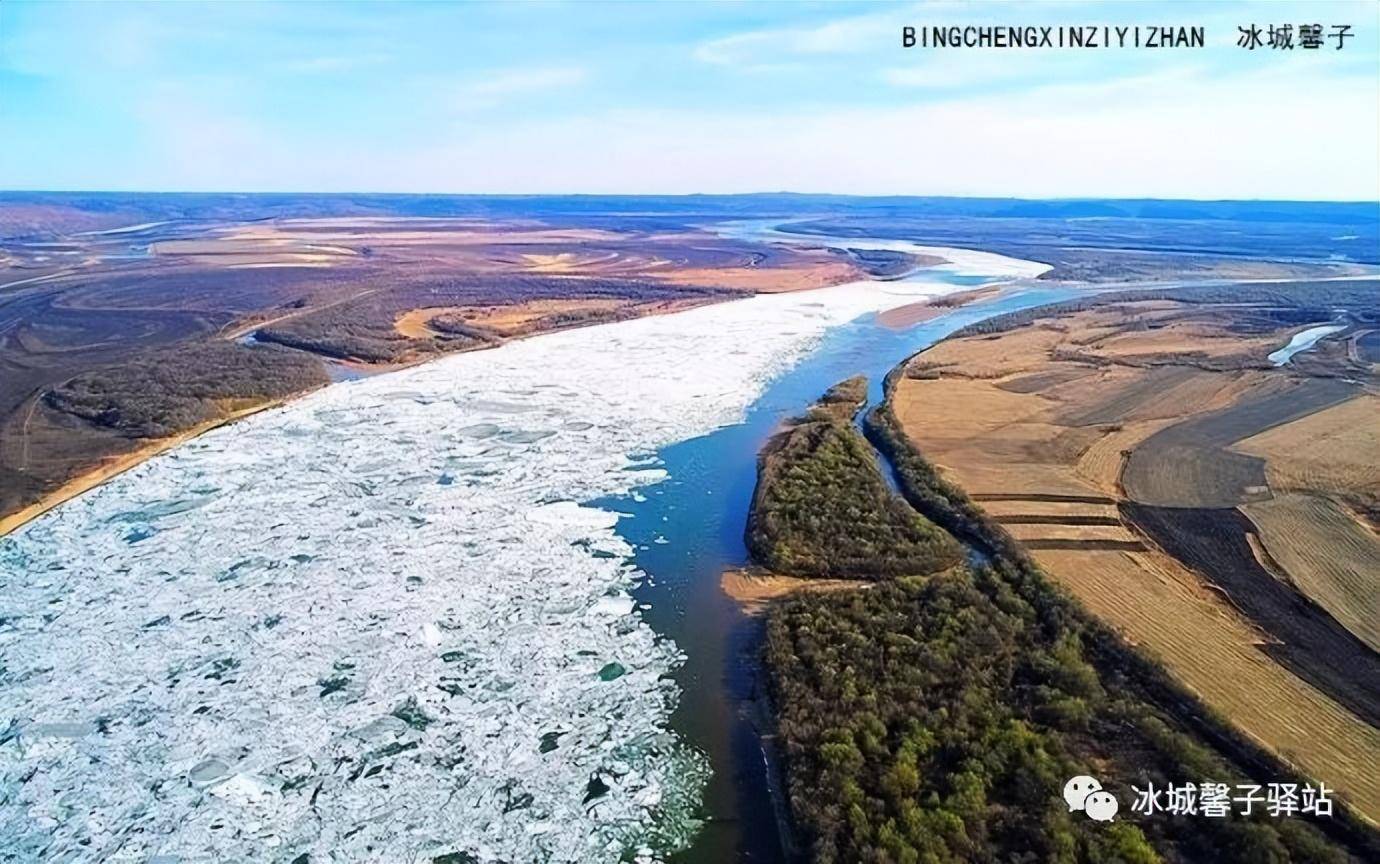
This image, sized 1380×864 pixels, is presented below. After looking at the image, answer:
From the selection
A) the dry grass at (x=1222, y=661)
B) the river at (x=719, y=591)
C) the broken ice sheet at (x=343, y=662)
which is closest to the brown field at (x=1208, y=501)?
the dry grass at (x=1222, y=661)

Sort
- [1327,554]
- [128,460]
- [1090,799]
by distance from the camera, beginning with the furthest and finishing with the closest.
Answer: [128,460], [1327,554], [1090,799]

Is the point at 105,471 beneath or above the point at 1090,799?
above

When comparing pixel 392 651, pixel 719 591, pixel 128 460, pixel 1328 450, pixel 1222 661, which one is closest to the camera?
pixel 1222 661

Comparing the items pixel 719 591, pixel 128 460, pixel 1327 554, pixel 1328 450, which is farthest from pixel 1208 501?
pixel 128 460

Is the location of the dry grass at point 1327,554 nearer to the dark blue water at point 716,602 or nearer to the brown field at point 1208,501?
the brown field at point 1208,501

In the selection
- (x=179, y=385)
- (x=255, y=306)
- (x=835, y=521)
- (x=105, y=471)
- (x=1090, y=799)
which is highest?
(x=255, y=306)

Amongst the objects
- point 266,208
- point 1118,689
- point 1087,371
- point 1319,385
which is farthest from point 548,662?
point 266,208

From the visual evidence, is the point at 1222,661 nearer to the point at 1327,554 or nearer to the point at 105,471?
the point at 1327,554
